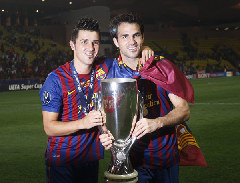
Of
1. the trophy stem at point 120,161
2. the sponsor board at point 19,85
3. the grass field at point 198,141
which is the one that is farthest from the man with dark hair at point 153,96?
the sponsor board at point 19,85

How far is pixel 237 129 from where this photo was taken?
26.4 ft

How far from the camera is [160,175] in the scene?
7.71 feet

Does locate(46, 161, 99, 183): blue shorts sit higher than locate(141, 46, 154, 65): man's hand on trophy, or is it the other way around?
locate(141, 46, 154, 65): man's hand on trophy

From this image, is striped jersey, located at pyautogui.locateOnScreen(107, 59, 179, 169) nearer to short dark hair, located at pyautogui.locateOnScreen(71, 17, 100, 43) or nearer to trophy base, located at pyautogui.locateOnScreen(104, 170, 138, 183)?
short dark hair, located at pyautogui.locateOnScreen(71, 17, 100, 43)

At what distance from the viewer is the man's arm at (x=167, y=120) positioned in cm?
147

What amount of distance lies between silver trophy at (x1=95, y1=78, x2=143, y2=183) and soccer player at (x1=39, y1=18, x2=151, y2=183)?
102cm

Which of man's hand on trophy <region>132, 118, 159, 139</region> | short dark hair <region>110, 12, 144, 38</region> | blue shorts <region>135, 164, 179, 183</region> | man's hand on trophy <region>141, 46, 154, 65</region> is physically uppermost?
short dark hair <region>110, 12, 144, 38</region>

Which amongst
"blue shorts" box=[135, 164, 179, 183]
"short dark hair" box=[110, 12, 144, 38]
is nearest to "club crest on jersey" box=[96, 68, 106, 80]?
"short dark hair" box=[110, 12, 144, 38]

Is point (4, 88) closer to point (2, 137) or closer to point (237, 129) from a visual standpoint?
point (2, 137)

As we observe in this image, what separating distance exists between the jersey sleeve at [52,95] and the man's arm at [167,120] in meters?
0.83

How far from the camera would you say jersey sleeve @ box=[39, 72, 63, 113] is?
2463mm

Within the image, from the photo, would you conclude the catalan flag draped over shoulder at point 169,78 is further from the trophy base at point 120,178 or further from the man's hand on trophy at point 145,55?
the trophy base at point 120,178

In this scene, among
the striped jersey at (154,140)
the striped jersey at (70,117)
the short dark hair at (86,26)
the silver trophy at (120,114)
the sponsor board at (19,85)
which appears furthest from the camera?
the sponsor board at (19,85)

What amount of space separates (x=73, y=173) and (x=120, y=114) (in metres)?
1.46
